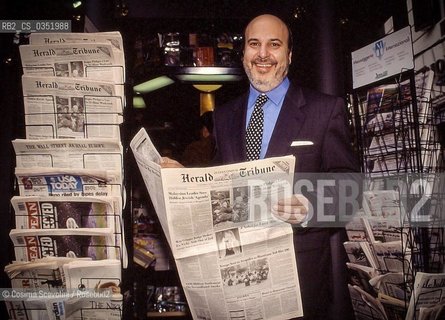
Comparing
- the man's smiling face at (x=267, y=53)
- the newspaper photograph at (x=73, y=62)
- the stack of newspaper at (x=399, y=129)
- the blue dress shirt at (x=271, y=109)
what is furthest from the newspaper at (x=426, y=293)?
the newspaper photograph at (x=73, y=62)

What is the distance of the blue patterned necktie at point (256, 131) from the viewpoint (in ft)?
4.57

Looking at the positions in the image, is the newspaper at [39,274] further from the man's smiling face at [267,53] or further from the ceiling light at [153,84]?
the ceiling light at [153,84]

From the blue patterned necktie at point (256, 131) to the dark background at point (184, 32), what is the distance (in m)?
0.43

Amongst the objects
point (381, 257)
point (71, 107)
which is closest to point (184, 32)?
point (71, 107)

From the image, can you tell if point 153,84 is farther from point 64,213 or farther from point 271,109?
point 64,213

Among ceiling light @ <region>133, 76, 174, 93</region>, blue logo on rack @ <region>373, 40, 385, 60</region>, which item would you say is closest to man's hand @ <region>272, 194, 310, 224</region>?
blue logo on rack @ <region>373, 40, 385, 60</region>

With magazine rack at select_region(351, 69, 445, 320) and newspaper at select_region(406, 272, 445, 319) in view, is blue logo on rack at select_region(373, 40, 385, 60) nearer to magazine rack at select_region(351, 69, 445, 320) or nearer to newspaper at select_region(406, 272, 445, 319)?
magazine rack at select_region(351, 69, 445, 320)

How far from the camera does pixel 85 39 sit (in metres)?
1.11

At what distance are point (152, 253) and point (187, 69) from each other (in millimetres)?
1299

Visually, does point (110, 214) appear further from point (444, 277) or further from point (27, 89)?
point (444, 277)

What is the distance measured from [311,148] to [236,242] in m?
0.47

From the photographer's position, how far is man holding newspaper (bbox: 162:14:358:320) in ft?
4.01

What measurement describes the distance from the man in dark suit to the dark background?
44 cm

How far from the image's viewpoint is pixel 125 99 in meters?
1.13
